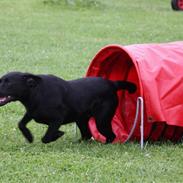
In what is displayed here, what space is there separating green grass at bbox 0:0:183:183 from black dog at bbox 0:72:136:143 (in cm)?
27

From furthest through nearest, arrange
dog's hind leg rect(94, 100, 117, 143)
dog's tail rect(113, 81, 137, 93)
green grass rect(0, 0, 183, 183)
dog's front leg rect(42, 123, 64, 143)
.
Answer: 1. dog's tail rect(113, 81, 137, 93)
2. dog's hind leg rect(94, 100, 117, 143)
3. dog's front leg rect(42, 123, 64, 143)
4. green grass rect(0, 0, 183, 183)

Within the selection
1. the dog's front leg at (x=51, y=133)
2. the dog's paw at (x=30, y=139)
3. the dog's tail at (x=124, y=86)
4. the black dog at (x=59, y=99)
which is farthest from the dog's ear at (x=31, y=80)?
the dog's tail at (x=124, y=86)

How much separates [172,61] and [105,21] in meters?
13.6

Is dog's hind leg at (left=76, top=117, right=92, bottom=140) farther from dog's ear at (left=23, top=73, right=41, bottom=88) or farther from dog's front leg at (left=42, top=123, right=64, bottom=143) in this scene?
dog's ear at (left=23, top=73, right=41, bottom=88)

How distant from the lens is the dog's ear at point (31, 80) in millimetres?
7211

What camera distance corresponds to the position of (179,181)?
6113 mm

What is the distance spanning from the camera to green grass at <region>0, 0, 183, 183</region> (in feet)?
20.7

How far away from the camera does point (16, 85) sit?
7227 mm

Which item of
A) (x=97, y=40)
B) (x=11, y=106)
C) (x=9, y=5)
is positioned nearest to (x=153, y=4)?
(x=9, y=5)

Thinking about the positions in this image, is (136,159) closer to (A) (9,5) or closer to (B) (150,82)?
(B) (150,82)

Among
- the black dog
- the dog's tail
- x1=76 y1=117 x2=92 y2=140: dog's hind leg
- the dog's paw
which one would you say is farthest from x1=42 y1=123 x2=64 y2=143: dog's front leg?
the dog's tail

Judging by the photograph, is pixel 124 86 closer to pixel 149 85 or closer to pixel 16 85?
pixel 149 85

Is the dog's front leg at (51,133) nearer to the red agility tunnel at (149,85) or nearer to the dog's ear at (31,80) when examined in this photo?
the dog's ear at (31,80)

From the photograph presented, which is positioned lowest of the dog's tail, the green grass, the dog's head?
the green grass
